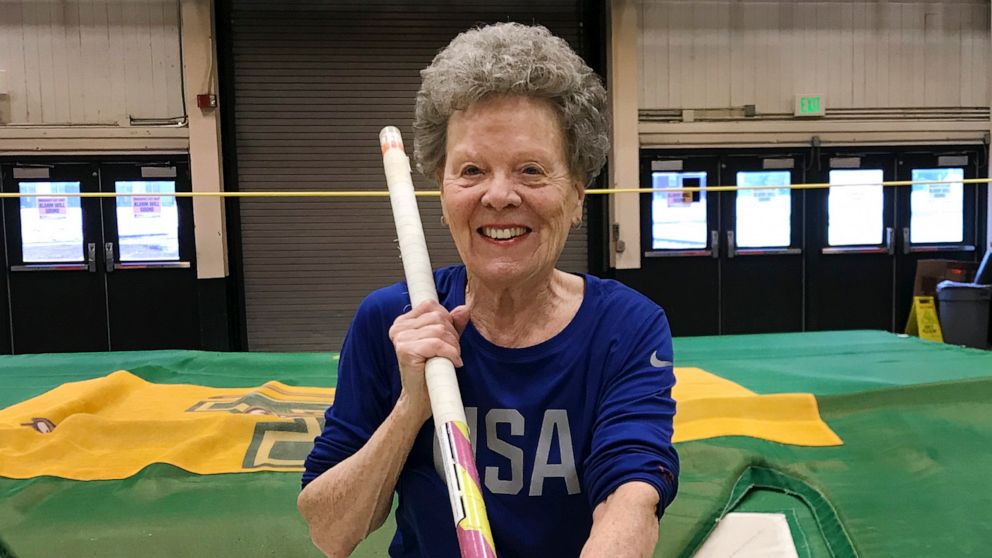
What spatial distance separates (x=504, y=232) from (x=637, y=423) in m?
0.32

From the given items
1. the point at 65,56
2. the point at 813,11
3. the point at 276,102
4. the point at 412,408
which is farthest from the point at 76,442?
the point at 813,11

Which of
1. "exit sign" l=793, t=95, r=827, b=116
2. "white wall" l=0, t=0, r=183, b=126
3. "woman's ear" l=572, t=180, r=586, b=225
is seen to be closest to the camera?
"woman's ear" l=572, t=180, r=586, b=225

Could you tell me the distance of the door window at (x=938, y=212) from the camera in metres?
6.43

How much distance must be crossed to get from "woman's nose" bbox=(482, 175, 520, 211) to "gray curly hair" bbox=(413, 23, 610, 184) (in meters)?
0.11

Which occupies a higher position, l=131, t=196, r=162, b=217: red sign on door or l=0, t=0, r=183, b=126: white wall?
l=0, t=0, r=183, b=126: white wall

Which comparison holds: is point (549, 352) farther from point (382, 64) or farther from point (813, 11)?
point (813, 11)

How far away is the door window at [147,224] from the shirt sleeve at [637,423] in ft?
18.8

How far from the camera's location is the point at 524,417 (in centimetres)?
101

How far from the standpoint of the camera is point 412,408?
92 centimetres

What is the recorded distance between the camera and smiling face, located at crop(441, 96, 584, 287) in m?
0.98

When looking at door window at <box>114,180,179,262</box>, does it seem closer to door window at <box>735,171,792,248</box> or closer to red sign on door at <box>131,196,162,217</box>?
red sign on door at <box>131,196,162,217</box>

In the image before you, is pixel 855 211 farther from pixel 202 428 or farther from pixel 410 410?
pixel 410 410

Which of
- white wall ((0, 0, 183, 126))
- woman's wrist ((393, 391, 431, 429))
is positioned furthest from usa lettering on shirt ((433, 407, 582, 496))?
white wall ((0, 0, 183, 126))

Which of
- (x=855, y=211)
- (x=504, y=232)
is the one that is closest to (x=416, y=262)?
(x=504, y=232)
